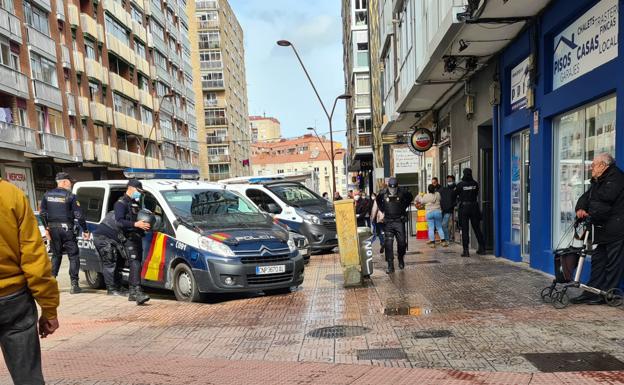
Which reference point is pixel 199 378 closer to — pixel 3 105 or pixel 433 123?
pixel 433 123

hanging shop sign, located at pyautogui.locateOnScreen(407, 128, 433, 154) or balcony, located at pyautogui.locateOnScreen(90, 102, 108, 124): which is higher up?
balcony, located at pyautogui.locateOnScreen(90, 102, 108, 124)

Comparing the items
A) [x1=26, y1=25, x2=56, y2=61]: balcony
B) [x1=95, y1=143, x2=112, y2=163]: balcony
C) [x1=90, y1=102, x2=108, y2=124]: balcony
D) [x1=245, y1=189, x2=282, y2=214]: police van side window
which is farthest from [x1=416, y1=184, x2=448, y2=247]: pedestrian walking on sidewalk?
[x1=90, y1=102, x2=108, y2=124]: balcony

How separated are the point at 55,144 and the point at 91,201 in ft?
74.0

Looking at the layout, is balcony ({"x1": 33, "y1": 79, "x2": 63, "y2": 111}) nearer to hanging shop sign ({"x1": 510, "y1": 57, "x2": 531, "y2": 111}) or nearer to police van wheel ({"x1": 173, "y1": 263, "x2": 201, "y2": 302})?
police van wheel ({"x1": 173, "y1": 263, "x2": 201, "y2": 302})

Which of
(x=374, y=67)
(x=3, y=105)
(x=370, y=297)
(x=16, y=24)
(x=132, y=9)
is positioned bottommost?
(x=370, y=297)

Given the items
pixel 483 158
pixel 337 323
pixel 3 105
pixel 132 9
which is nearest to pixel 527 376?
pixel 337 323

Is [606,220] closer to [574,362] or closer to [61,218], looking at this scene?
[574,362]

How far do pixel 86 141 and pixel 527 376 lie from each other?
112ft

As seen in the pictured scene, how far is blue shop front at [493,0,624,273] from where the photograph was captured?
6.36 meters

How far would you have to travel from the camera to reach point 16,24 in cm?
2572

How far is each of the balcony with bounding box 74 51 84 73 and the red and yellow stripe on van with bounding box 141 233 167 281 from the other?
2942cm

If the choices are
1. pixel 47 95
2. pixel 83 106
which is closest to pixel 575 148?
pixel 47 95

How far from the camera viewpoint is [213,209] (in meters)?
8.20

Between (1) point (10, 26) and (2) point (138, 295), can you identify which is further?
(1) point (10, 26)
